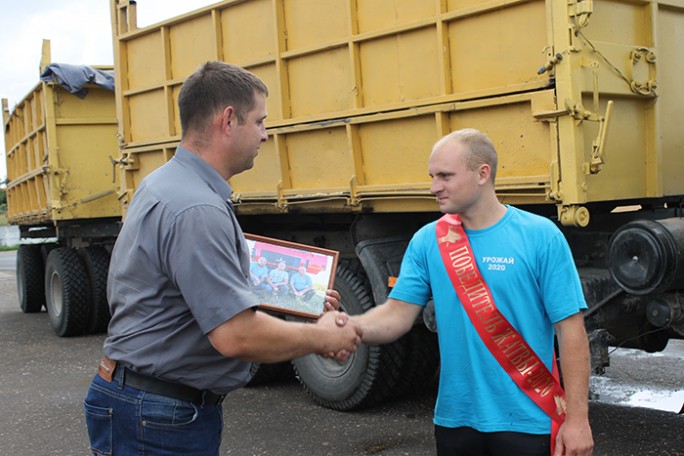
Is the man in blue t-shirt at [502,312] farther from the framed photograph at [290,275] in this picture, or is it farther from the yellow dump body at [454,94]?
the yellow dump body at [454,94]

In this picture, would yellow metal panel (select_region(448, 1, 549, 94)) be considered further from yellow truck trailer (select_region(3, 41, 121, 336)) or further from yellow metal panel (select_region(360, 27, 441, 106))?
yellow truck trailer (select_region(3, 41, 121, 336))

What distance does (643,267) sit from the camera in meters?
4.24

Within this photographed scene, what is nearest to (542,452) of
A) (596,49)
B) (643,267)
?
(643,267)

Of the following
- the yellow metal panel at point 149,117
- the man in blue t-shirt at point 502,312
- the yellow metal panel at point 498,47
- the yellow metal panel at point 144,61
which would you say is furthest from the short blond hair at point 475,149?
the yellow metal panel at point 144,61

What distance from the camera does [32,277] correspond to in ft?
43.3

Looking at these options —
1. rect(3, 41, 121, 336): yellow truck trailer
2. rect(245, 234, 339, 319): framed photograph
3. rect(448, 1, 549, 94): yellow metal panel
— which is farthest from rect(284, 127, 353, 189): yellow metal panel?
rect(3, 41, 121, 336): yellow truck trailer

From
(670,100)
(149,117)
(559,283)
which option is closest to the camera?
(559,283)

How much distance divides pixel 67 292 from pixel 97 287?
37cm

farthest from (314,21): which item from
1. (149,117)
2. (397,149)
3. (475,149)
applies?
(475,149)

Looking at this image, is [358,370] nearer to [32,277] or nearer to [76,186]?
[76,186]

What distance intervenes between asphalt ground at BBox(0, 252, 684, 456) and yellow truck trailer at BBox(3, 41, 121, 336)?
2.75 m

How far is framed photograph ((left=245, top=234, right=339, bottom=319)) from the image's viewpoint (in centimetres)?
358

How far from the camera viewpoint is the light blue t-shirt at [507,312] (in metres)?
2.77

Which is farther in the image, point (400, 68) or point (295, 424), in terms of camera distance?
point (295, 424)
